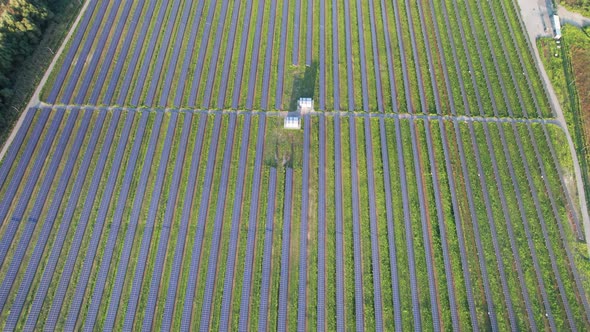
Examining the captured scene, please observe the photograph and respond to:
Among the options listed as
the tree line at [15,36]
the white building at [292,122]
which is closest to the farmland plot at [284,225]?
the white building at [292,122]

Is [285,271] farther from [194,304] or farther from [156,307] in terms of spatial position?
[156,307]

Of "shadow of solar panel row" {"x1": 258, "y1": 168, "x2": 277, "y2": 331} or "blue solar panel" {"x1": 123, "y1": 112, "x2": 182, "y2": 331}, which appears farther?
"shadow of solar panel row" {"x1": 258, "y1": 168, "x2": 277, "y2": 331}

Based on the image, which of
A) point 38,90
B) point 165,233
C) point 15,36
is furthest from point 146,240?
point 15,36

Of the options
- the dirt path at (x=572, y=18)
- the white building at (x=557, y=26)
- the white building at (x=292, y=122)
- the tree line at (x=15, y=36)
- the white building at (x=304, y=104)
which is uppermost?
the dirt path at (x=572, y=18)

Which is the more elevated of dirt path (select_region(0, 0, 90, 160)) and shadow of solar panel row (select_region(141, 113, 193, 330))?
dirt path (select_region(0, 0, 90, 160))

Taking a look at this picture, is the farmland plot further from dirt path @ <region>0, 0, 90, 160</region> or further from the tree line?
the tree line

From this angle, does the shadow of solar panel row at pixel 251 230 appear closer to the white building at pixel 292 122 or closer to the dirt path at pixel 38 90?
the white building at pixel 292 122

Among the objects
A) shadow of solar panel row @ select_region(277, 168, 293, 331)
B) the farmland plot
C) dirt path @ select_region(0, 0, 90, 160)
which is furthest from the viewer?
dirt path @ select_region(0, 0, 90, 160)

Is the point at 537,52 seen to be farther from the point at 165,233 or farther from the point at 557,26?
the point at 165,233

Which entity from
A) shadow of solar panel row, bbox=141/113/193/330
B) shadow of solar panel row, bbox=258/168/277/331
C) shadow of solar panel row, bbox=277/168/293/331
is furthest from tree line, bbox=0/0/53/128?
shadow of solar panel row, bbox=277/168/293/331

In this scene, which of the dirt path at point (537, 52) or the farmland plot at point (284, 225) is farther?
the dirt path at point (537, 52)
